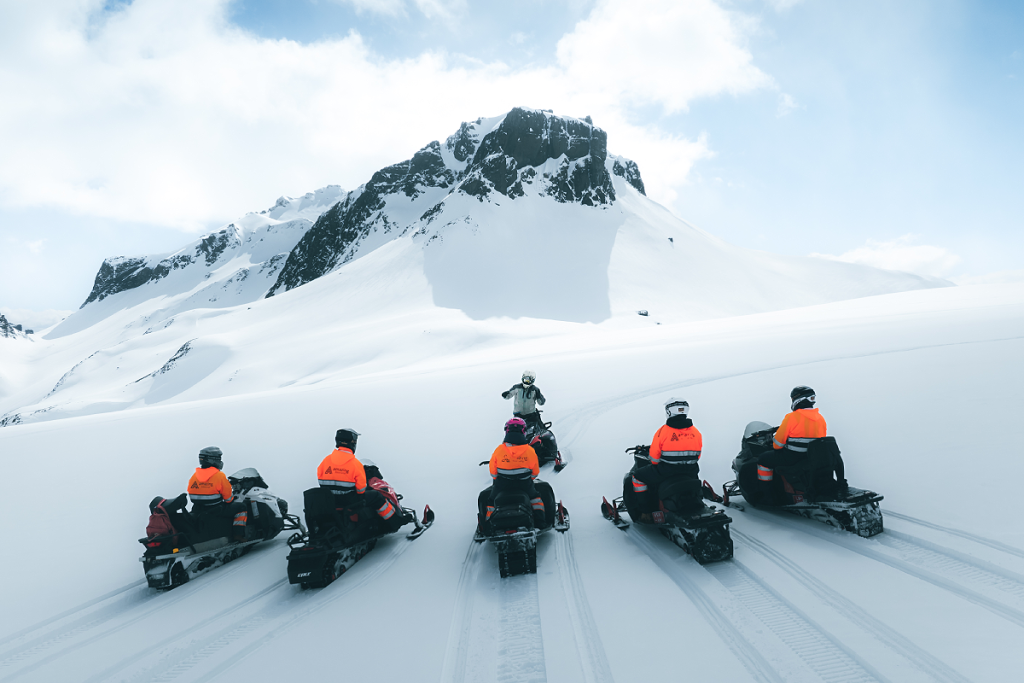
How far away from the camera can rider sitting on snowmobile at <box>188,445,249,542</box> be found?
223 inches

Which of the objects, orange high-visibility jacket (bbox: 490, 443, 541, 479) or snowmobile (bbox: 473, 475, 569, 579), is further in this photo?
orange high-visibility jacket (bbox: 490, 443, 541, 479)

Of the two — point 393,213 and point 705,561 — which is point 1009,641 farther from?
point 393,213

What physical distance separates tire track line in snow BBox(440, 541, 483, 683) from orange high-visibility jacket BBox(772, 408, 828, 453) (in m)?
3.79

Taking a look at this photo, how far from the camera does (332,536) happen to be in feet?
16.9

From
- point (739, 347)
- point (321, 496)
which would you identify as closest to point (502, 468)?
point (321, 496)

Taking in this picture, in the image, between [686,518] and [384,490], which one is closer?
[686,518]

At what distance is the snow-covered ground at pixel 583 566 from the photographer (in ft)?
11.3

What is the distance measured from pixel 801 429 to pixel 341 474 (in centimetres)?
523

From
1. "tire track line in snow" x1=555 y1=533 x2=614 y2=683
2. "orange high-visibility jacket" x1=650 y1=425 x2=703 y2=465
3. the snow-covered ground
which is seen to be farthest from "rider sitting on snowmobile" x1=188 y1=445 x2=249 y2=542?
"orange high-visibility jacket" x1=650 y1=425 x2=703 y2=465

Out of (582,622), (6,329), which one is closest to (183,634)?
(582,622)

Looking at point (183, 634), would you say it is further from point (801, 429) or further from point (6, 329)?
point (6, 329)

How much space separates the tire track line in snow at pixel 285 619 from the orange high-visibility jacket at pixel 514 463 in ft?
5.27

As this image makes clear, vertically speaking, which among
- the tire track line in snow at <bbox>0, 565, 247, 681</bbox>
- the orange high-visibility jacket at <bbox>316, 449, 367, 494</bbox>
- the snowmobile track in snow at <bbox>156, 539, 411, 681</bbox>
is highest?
the orange high-visibility jacket at <bbox>316, 449, 367, 494</bbox>

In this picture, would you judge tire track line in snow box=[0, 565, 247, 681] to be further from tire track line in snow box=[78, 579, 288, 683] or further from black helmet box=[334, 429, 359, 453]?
black helmet box=[334, 429, 359, 453]
